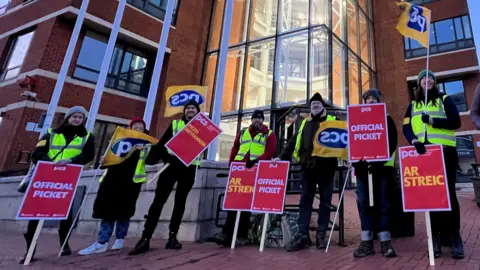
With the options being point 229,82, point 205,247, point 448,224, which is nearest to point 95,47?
point 229,82

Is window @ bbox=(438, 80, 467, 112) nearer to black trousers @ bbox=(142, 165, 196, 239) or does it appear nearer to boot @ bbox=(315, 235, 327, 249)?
boot @ bbox=(315, 235, 327, 249)

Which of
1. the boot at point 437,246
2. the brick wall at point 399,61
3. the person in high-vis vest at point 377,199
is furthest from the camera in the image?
the brick wall at point 399,61

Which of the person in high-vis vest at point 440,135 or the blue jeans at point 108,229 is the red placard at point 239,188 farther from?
the person in high-vis vest at point 440,135

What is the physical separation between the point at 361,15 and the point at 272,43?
772 centimetres

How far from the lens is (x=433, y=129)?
3.47 meters

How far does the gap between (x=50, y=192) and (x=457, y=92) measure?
21.3 meters

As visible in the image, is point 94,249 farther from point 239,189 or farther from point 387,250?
point 387,250

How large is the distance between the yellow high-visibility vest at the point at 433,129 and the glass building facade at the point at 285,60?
8.21 m

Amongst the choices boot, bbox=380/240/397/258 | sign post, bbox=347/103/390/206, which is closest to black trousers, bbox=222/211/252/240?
sign post, bbox=347/103/390/206

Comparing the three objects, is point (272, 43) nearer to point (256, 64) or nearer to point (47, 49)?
point (256, 64)

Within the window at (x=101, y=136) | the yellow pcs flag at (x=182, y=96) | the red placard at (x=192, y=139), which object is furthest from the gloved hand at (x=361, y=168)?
the window at (x=101, y=136)

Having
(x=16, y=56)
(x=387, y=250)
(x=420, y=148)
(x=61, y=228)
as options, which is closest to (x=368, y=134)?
(x=420, y=148)

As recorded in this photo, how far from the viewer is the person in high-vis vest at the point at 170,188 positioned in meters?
4.06

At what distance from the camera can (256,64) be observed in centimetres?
1398
